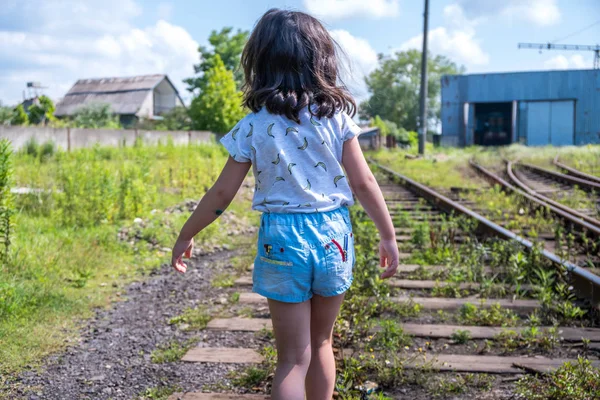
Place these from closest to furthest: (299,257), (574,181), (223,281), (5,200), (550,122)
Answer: (299,257) < (5,200) < (223,281) < (574,181) < (550,122)

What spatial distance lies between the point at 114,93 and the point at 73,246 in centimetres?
5471

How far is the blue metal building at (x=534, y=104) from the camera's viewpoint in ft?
109

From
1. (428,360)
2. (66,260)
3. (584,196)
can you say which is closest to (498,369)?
(428,360)

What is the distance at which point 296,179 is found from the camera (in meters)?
2.02

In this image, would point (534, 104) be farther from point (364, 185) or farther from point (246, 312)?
point (364, 185)

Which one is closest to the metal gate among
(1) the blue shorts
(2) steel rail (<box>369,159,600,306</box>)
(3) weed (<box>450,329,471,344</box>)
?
(2) steel rail (<box>369,159,600,306</box>)

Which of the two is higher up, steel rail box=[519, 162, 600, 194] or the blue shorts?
the blue shorts

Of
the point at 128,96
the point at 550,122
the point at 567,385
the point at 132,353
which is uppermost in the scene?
the point at 128,96

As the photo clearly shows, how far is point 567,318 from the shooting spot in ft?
12.8

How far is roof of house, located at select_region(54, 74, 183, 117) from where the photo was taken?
54500 mm

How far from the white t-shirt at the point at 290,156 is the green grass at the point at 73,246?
2.13 meters

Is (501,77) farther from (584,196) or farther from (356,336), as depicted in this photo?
(356,336)

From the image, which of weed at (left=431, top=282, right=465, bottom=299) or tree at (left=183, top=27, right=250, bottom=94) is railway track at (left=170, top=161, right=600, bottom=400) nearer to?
weed at (left=431, top=282, right=465, bottom=299)

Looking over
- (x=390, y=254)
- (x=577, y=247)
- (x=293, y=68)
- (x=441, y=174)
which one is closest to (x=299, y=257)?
(x=390, y=254)
